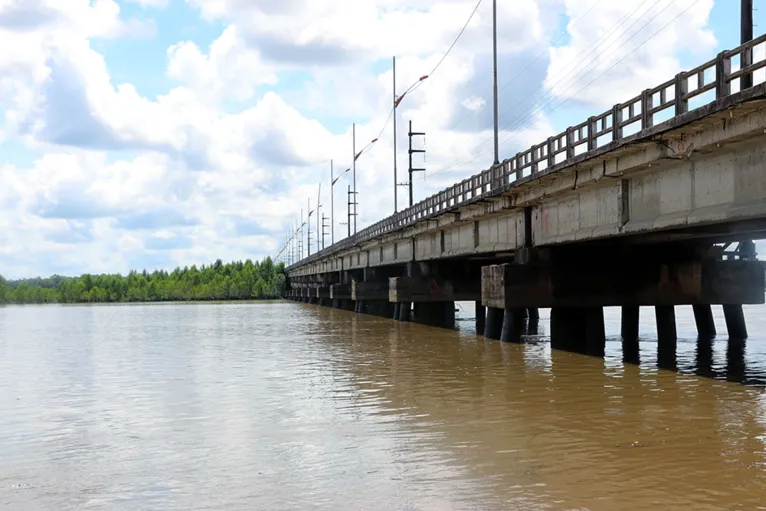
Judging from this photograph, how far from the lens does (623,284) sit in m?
33.6

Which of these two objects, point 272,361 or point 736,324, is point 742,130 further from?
point 736,324

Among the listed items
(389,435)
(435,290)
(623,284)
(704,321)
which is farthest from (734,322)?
(389,435)

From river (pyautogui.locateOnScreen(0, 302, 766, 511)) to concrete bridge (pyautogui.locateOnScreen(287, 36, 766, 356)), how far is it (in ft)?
13.5

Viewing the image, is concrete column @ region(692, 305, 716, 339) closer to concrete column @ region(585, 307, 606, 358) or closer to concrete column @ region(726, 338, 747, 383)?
concrete column @ region(726, 338, 747, 383)

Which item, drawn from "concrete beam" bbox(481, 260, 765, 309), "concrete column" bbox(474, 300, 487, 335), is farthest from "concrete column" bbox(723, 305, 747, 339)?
"concrete column" bbox(474, 300, 487, 335)

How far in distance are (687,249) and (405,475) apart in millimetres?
26371

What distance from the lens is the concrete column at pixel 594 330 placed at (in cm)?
3281

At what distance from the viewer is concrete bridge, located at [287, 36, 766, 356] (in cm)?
2033

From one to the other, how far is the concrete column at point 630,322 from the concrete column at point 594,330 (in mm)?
6958

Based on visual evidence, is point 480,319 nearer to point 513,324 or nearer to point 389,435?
point 513,324

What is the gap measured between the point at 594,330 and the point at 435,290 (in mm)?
19634

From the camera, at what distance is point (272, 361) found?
99.6ft

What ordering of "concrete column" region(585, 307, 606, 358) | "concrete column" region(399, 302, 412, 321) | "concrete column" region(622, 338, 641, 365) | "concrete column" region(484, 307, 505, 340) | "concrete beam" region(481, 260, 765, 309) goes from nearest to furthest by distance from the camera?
"concrete column" region(622, 338, 641, 365), "concrete column" region(585, 307, 606, 358), "concrete beam" region(481, 260, 765, 309), "concrete column" region(484, 307, 505, 340), "concrete column" region(399, 302, 412, 321)

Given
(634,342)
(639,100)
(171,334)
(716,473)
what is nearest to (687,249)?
→ (634,342)
